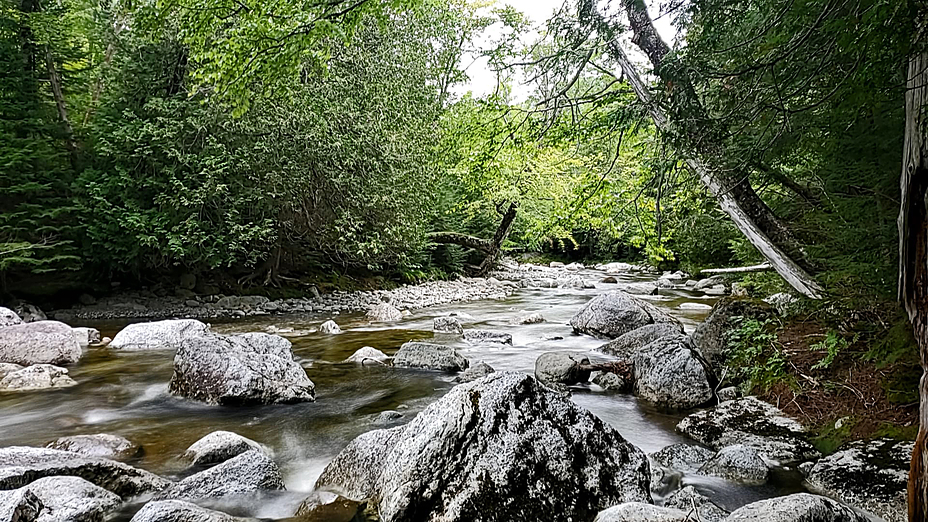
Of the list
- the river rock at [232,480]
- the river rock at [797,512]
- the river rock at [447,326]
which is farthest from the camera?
the river rock at [447,326]

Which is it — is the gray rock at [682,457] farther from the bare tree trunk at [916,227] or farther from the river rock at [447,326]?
the river rock at [447,326]

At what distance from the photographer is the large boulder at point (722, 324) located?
23.7 ft

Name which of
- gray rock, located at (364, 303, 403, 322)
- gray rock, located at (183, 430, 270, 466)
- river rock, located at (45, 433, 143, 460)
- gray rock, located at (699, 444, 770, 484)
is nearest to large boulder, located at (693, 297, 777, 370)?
gray rock, located at (699, 444, 770, 484)

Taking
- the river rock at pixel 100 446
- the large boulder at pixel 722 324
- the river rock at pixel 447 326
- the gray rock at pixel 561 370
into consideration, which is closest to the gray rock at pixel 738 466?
the large boulder at pixel 722 324

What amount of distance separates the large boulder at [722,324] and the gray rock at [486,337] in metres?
3.72

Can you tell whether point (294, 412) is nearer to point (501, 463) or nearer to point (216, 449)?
point (216, 449)

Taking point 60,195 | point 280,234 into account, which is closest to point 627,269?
point 280,234

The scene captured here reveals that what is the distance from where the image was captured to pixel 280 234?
616 inches

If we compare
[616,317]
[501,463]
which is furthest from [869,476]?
[616,317]

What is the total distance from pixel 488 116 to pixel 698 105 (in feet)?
14.9

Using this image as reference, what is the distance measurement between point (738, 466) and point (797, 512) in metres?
1.58

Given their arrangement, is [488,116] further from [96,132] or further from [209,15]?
[96,132]

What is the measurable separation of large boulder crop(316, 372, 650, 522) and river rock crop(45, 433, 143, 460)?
7.40 feet

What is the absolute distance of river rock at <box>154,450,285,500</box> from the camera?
13.5 ft
